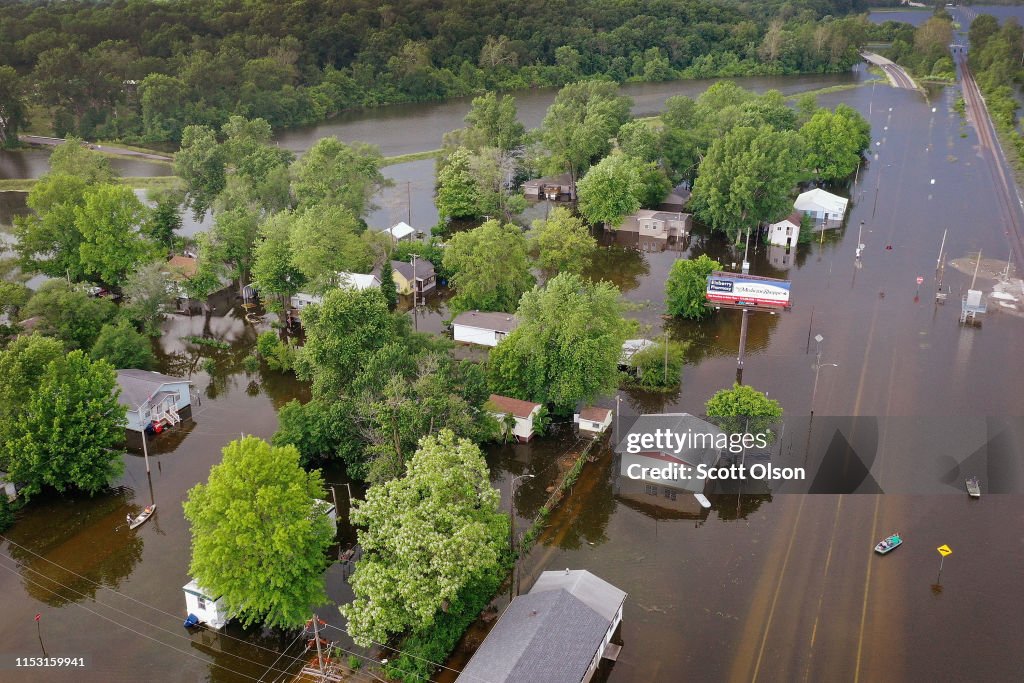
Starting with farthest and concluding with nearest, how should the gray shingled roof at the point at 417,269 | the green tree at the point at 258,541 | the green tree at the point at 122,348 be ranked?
the gray shingled roof at the point at 417,269 → the green tree at the point at 122,348 → the green tree at the point at 258,541

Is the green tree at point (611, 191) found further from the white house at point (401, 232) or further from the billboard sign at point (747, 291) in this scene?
the billboard sign at point (747, 291)

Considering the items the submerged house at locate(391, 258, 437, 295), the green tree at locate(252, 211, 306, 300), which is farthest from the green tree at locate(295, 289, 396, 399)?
the submerged house at locate(391, 258, 437, 295)

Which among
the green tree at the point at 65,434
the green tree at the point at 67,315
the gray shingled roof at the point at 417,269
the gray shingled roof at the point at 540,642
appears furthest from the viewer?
the gray shingled roof at the point at 417,269

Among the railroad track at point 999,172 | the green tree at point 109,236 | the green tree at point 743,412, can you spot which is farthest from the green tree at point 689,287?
the green tree at point 109,236

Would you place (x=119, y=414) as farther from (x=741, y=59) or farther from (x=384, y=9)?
(x=741, y=59)

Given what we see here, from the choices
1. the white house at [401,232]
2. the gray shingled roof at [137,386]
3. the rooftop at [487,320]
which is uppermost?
the white house at [401,232]

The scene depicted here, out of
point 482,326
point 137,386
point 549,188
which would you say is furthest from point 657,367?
point 549,188
